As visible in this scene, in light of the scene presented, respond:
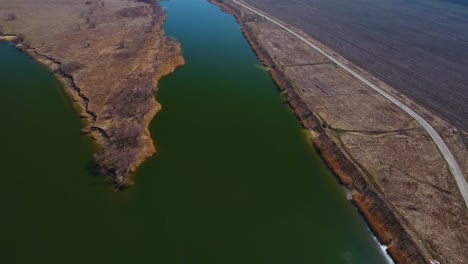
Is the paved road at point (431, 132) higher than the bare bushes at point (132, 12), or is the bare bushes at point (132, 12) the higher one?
the bare bushes at point (132, 12)

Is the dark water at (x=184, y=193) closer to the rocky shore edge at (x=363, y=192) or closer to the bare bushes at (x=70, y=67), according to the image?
the rocky shore edge at (x=363, y=192)

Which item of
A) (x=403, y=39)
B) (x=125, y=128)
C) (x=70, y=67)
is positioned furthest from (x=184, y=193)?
(x=403, y=39)

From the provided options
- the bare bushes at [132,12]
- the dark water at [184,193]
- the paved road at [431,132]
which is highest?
the bare bushes at [132,12]

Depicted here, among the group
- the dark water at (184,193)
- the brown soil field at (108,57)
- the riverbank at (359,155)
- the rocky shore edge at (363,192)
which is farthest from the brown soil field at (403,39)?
the brown soil field at (108,57)

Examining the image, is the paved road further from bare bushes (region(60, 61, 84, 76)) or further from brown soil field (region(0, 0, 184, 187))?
bare bushes (region(60, 61, 84, 76))

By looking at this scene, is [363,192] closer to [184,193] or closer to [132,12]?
[184,193]

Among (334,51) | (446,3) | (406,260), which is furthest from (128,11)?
(446,3)
